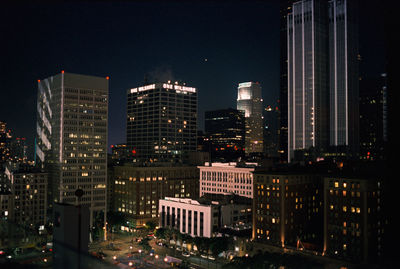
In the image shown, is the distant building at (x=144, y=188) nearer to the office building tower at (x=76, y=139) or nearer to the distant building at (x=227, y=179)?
the distant building at (x=227, y=179)

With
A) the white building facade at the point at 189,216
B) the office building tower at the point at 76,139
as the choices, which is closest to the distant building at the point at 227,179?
the white building facade at the point at 189,216

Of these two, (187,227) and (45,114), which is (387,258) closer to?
(187,227)

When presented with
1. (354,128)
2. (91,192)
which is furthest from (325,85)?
(91,192)

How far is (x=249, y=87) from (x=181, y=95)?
53.9 meters

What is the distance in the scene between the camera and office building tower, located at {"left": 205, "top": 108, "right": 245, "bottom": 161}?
3546 inches

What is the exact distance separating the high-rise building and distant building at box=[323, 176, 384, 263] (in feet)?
103

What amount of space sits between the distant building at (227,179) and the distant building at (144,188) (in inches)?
89.7

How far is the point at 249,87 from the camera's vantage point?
11725 cm

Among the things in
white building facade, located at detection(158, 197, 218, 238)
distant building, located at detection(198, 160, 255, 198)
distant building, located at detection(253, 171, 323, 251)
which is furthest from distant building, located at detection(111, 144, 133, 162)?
distant building, located at detection(253, 171, 323, 251)

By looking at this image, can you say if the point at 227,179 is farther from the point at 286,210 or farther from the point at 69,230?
the point at 69,230

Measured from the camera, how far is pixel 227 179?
4828cm

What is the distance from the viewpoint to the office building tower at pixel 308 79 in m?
59.7

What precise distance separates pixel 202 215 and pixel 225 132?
58512 mm

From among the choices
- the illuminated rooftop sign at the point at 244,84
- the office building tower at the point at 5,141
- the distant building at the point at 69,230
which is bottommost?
the distant building at the point at 69,230
